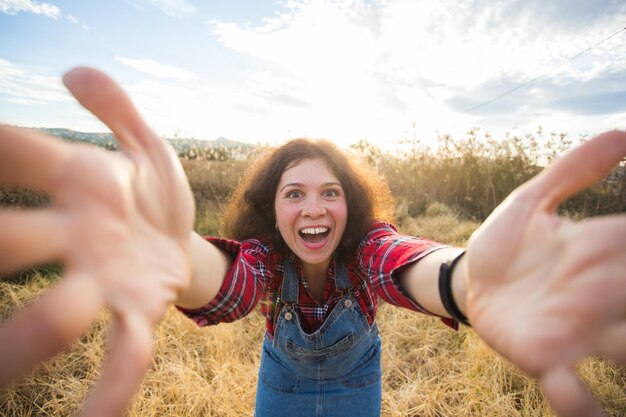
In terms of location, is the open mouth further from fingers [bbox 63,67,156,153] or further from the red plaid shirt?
fingers [bbox 63,67,156,153]

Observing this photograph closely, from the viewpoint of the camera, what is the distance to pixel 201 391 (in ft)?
7.27

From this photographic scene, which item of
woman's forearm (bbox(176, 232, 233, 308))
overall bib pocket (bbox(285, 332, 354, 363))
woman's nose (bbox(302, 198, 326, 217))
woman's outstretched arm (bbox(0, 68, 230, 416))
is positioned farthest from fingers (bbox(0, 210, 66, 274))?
overall bib pocket (bbox(285, 332, 354, 363))

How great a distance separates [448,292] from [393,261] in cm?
31

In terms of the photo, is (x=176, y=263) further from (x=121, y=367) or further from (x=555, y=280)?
(x=555, y=280)

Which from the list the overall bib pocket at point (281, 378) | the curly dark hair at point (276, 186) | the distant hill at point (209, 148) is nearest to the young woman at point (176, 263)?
the curly dark hair at point (276, 186)

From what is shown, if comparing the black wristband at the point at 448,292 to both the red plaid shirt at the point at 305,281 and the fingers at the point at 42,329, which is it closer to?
the red plaid shirt at the point at 305,281

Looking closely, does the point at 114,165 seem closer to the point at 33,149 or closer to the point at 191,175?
the point at 33,149

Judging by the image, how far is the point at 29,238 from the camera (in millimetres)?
473

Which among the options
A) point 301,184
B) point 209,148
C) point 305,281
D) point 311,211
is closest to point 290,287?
point 305,281

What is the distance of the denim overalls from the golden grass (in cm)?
41

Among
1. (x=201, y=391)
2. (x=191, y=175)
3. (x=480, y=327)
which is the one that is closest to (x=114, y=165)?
(x=480, y=327)

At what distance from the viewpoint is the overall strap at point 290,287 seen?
1664 mm

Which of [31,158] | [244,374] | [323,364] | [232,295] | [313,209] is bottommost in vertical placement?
[244,374]

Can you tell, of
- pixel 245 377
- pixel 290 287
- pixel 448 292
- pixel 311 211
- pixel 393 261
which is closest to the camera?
pixel 448 292
